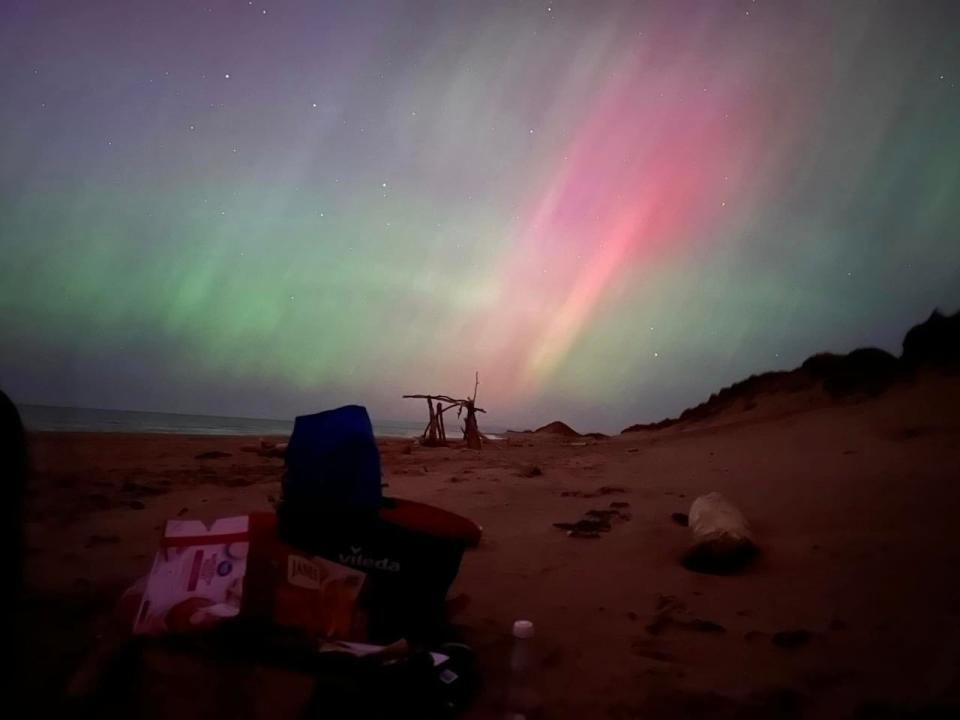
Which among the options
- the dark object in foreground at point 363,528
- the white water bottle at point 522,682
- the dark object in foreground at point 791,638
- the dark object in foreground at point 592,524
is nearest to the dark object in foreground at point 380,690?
the white water bottle at point 522,682

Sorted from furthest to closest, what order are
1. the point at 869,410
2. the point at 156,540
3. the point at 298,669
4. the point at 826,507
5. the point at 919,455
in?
the point at 869,410
the point at 919,455
the point at 826,507
the point at 156,540
the point at 298,669

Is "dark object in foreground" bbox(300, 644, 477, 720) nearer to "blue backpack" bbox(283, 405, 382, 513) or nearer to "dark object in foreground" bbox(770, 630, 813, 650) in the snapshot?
"blue backpack" bbox(283, 405, 382, 513)

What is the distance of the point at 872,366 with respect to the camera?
1254 centimetres

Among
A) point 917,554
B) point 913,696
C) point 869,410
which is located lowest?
point 913,696

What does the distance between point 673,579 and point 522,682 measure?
145 cm

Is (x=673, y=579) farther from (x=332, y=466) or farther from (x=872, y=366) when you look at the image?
(x=872, y=366)

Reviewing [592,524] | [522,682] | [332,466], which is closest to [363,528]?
[332,466]

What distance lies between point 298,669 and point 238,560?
539 millimetres

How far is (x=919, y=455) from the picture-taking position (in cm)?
539

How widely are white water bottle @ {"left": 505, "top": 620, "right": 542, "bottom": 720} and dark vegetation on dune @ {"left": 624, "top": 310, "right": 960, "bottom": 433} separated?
416 inches

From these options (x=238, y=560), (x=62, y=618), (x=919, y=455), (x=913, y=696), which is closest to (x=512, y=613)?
(x=238, y=560)

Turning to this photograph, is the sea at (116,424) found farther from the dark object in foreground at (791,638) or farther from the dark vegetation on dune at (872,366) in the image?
the dark vegetation on dune at (872,366)

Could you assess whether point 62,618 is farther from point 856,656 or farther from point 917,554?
point 917,554

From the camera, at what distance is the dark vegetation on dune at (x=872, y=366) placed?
10.4m
